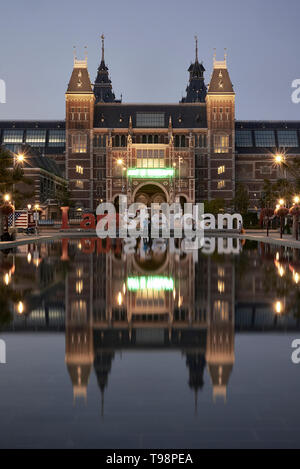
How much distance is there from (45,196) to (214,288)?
63.5 metres

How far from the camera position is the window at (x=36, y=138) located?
10300cm

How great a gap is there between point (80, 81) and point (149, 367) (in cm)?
8961

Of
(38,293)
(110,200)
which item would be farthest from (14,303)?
(110,200)

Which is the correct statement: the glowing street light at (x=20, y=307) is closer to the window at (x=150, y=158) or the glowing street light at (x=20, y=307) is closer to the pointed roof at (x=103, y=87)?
the window at (x=150, y=158)

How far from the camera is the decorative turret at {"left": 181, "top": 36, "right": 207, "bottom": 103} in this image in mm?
144375

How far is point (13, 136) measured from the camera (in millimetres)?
103812

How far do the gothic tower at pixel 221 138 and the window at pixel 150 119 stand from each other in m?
9.04

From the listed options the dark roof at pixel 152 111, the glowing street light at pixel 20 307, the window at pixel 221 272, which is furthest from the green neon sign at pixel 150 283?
the dark roof at pixel 152 111

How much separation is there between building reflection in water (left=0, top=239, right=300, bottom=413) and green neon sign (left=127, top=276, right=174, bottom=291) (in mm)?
27

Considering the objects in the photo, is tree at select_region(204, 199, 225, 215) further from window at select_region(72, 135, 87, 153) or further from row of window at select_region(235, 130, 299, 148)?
row of window at select_region(235, 130, 299, 148)

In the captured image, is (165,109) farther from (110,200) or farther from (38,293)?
(38,293)
